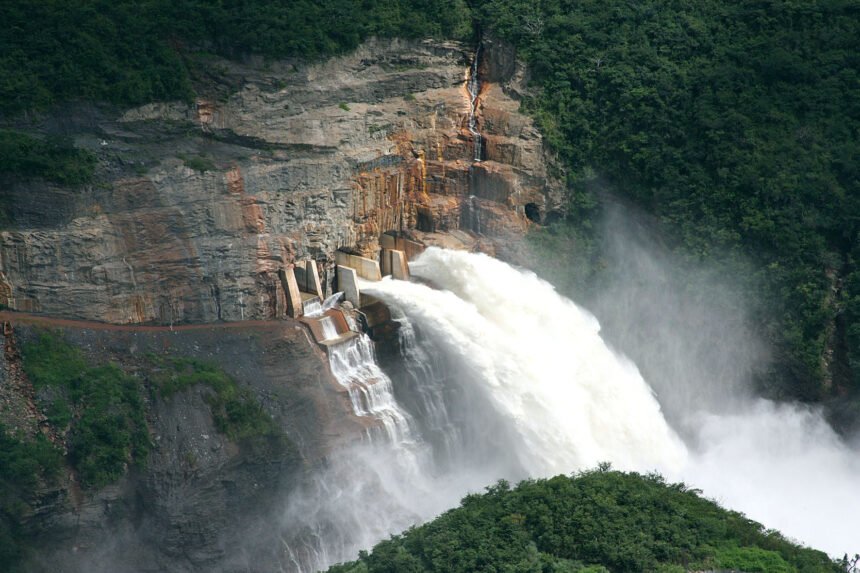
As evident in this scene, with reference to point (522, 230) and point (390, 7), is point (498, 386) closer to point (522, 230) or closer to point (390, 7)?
point (522, 230)

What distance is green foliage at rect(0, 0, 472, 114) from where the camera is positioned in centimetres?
4884

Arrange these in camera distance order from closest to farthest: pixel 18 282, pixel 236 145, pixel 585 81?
pixel 18 282
pixel 236 145
pixel 585 81

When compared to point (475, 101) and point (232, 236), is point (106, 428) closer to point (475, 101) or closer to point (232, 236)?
point (232, 236)

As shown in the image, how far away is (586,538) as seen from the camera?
138 ft

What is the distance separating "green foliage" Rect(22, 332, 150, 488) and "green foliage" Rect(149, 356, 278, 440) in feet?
4.07

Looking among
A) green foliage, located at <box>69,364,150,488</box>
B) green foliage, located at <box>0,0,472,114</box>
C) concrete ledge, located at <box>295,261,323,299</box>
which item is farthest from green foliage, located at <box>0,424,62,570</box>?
concrete ledge, located at <box>295,261,323,299</box>

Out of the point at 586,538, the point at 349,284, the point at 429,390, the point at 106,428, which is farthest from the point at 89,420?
the point at 586,538

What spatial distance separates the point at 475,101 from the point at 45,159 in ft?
62.1

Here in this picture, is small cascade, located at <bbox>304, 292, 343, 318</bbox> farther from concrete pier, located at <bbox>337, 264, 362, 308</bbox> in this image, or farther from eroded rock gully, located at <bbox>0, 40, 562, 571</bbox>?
eroded rock gully, located at <bbox>0, 40, 562, 571</bbox>

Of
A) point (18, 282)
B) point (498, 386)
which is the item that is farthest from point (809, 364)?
point (18, 282)

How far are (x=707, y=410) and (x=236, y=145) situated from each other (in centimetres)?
2024

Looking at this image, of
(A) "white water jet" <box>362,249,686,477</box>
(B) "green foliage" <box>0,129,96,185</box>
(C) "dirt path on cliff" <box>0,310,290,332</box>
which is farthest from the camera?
(A) "white water jet" <box>362,249,686,477</box>

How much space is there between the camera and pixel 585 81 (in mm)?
60125

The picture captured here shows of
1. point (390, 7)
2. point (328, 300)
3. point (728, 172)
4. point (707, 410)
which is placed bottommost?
point (707, 410)
